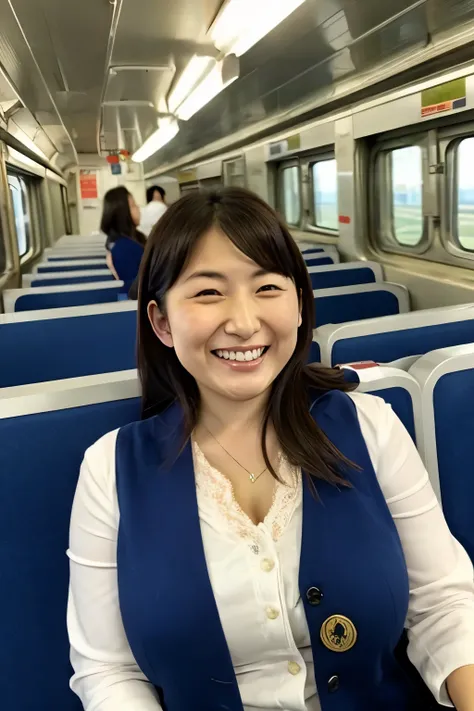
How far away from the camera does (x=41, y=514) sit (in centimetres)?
130

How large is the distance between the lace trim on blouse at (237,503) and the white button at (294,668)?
0.72ft

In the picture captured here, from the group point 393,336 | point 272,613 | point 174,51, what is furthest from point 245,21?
point 272,613

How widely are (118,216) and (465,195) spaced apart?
101 inches

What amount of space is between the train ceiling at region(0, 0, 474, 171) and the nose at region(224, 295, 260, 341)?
2.14 meters

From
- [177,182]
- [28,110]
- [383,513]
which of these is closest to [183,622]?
[383,513]

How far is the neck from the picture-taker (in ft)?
3.98

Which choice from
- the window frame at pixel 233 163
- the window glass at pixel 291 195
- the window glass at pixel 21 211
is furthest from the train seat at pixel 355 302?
the window glass at pixel 21 211

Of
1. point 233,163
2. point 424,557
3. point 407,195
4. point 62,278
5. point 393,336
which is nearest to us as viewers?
point 424,557

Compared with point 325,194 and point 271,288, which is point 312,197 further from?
point 271,288

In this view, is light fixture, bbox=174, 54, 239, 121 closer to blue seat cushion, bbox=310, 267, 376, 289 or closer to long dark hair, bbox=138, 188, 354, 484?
blue seat cushion, bbox=310, 267, 376, 289

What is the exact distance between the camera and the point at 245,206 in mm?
1140

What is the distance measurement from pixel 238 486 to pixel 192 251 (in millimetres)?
445

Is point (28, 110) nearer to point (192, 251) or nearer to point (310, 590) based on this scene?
point (192, 251)

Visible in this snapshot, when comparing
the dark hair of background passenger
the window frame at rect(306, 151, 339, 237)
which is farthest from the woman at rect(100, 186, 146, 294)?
the window frame at rect(306, 151, 339, 237)
